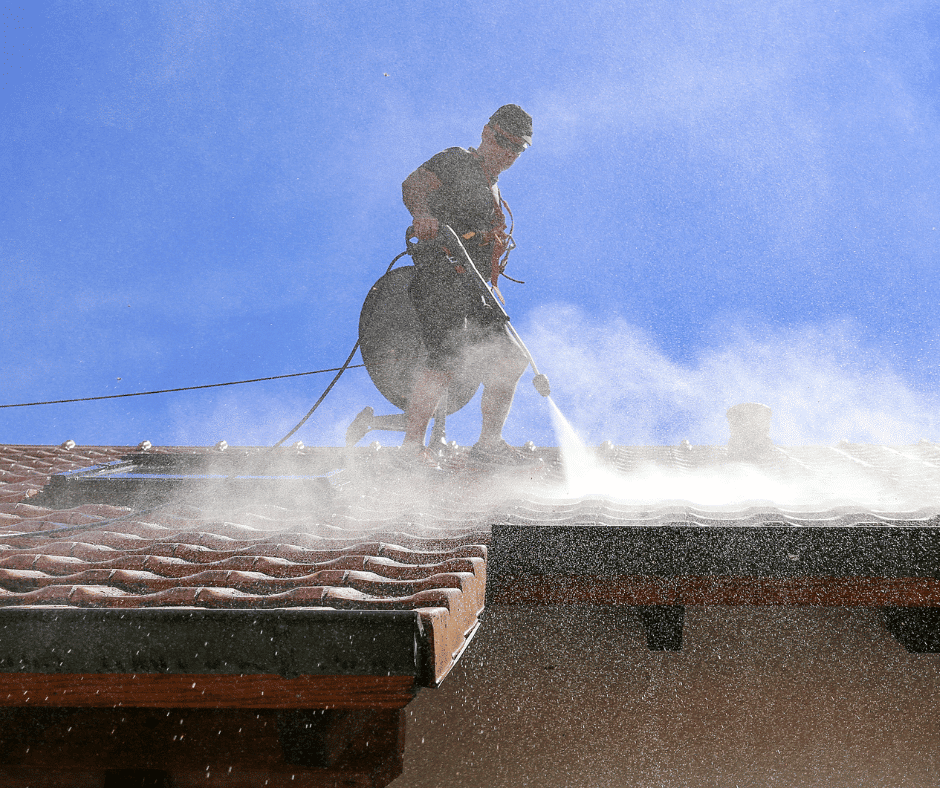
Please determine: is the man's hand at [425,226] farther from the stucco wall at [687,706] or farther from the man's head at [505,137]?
the stucco wall at [687,706]

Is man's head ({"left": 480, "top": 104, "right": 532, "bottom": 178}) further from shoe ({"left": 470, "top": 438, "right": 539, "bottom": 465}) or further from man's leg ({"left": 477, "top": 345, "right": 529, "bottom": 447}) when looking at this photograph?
shoe ({"left": 470, "top": 438, "right": 539, "bottom": 465})

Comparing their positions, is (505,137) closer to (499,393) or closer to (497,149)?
(497,149)

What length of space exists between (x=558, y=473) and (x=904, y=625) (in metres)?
→ 2.56

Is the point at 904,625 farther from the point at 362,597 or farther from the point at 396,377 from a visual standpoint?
the point at 396,377

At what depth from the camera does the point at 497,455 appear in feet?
16.0

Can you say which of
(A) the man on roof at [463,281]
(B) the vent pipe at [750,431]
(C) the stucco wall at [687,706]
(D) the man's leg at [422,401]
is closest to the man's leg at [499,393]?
(A) the man on roof at [463,281]

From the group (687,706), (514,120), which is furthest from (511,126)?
(687,706)

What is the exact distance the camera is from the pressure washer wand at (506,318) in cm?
470

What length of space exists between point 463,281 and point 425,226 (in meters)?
0.45

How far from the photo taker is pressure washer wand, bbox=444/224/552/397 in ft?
15.4

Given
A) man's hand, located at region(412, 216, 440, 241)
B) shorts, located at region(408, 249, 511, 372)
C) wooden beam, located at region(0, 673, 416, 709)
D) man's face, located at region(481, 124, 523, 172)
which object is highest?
man's face, located at region(481, 124, 523, 172)

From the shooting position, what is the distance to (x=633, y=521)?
2861 millimetres

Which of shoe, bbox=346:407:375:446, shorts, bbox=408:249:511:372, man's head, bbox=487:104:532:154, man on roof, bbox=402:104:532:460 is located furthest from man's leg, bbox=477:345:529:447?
man's head, bbox=487:104:532:154

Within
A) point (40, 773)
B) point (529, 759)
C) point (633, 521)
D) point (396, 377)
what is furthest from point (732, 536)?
point (396, 377)
